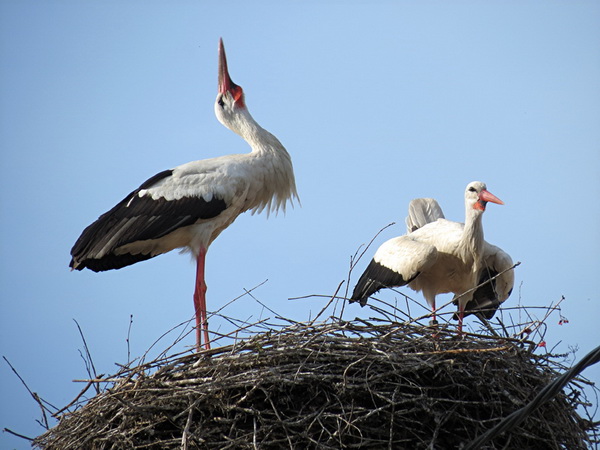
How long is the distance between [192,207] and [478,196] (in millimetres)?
2611

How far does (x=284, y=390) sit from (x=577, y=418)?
169 centimetres

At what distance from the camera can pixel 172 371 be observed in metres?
5.68

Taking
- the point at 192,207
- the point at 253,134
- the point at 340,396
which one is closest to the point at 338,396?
the point at 340,396

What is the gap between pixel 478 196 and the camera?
29.3 feet

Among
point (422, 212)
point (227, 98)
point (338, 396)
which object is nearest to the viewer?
point (338, 396)

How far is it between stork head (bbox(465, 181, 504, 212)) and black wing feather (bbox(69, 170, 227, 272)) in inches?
90.4

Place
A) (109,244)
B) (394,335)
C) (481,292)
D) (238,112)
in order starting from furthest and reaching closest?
(481,292)
(238,112)
(109,244)
(394,335)

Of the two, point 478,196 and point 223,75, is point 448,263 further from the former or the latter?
point 223,75

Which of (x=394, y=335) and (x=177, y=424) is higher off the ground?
(x=394, y=335)

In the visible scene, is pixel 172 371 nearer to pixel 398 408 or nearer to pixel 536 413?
pixel 398 408

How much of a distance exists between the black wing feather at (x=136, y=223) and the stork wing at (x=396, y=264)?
5.60ft

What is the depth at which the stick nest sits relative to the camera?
5277mm

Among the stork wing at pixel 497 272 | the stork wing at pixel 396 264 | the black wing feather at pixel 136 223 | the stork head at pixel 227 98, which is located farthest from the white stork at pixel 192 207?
the stork wing at pixel 497 272

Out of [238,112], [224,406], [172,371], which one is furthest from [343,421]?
[238,112]
